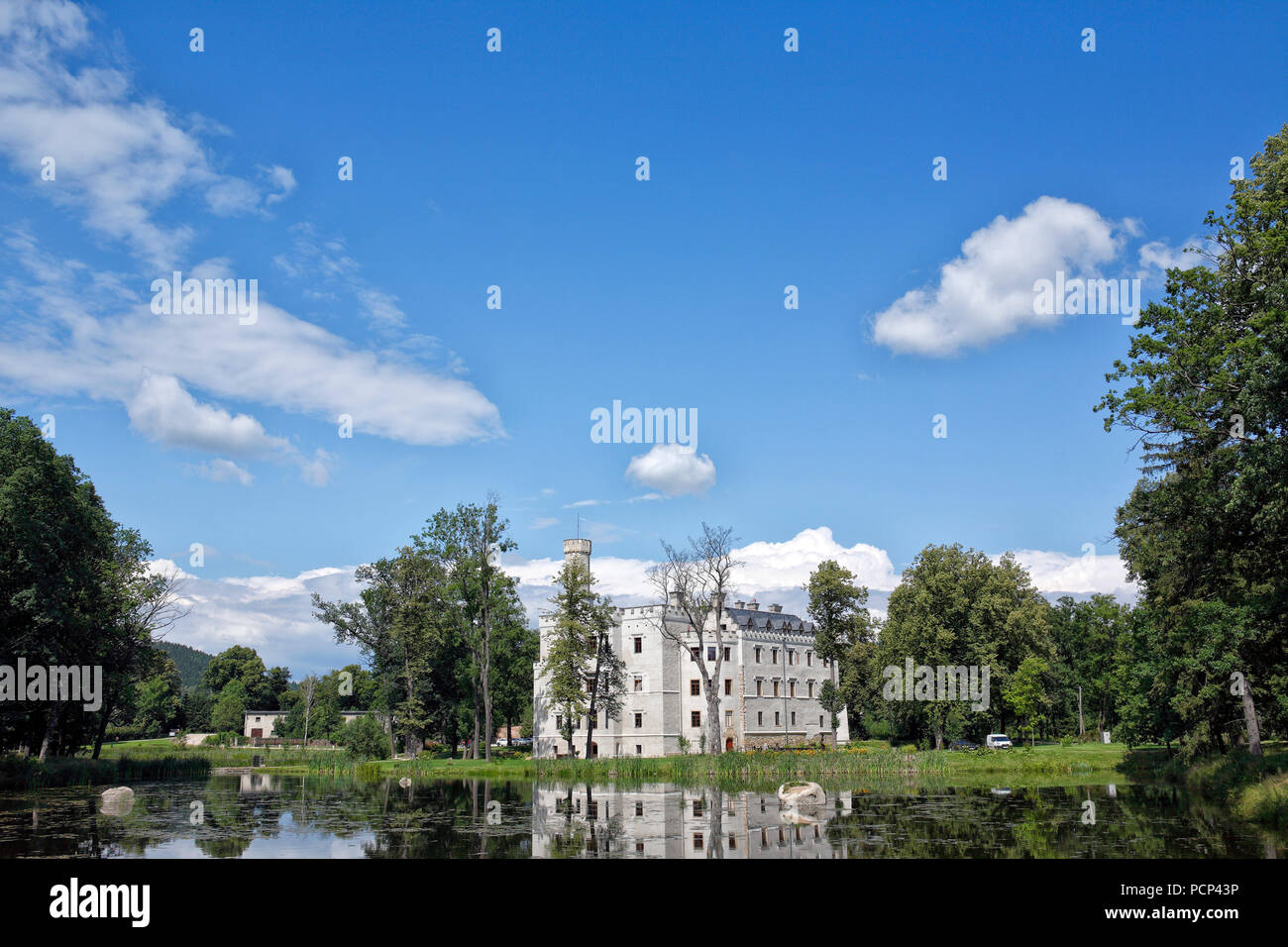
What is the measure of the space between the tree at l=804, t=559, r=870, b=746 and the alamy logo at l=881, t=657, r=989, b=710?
15027 millimetres

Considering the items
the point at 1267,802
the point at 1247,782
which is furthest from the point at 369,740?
the point at 1267,802

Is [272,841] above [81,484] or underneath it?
underneath

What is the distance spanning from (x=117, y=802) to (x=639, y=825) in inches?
718

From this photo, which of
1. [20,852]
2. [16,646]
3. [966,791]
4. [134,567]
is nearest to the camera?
[20,852]

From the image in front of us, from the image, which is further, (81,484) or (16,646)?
(81,484)

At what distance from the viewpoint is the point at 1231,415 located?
23094mm

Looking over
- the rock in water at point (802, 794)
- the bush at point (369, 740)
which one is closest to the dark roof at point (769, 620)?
the bush at point (369, 740)

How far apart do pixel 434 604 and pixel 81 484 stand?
2519 cm

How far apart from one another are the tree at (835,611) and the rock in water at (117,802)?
5337 centimetres

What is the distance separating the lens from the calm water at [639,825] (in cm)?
1895

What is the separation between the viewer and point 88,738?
183ft

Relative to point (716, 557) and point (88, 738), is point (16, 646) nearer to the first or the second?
point (88, 738)
